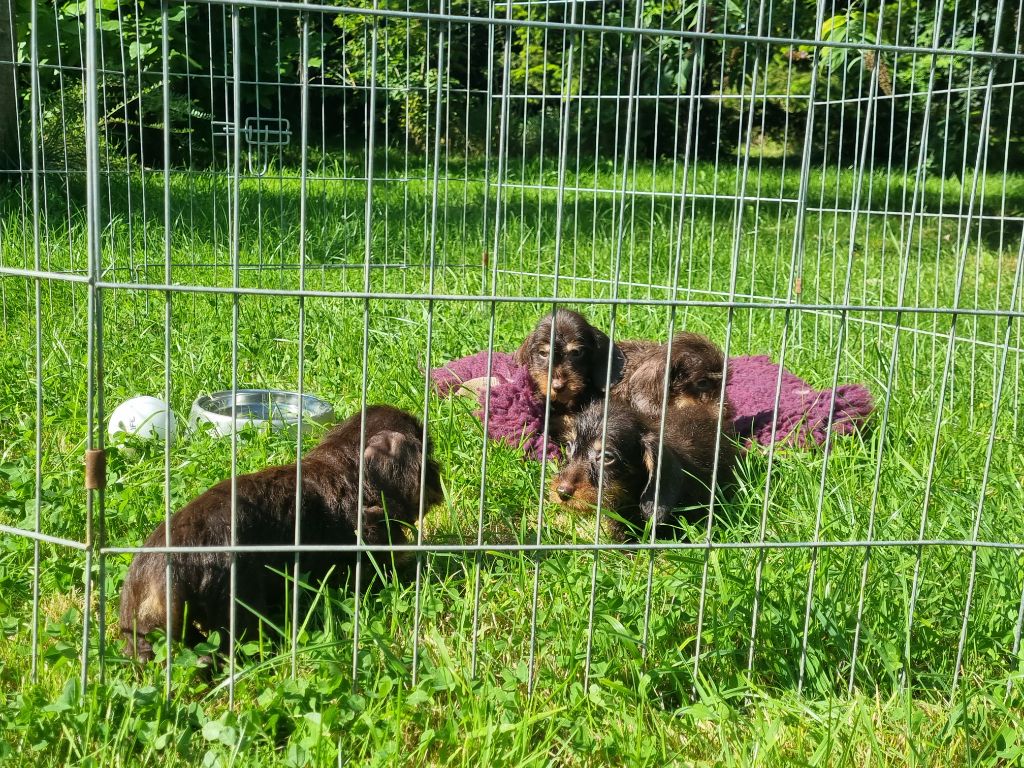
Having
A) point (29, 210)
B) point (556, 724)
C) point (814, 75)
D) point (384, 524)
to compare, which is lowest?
point (556, 724)

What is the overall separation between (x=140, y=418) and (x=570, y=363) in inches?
79.7

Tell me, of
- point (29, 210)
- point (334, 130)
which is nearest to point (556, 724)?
point (29, 210)

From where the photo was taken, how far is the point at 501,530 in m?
3.71

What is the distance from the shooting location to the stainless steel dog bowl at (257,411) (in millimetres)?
4121

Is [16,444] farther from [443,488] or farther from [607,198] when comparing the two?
[607,198]

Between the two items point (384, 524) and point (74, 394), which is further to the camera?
point (74, 394)

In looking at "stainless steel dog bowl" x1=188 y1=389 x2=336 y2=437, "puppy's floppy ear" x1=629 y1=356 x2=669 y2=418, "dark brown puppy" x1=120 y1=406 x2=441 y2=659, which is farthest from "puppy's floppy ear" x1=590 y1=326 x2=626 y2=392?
"dark brown puppy" x1=120 y1=406 x2=441 y2=659

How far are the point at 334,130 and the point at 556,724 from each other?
15074 millimetres

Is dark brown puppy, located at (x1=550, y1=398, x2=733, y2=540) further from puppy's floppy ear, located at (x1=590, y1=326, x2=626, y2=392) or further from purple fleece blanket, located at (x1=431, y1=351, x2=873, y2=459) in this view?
puppy's floppy ear, located at (x1=590, y1=326, x2=626, y2=392)

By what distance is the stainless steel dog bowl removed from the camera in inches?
162

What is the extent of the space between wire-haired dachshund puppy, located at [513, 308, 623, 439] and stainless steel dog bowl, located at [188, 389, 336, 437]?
110 cm

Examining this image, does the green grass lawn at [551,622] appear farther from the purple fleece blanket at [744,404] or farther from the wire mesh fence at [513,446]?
the purple fleece blanket at [744,404]

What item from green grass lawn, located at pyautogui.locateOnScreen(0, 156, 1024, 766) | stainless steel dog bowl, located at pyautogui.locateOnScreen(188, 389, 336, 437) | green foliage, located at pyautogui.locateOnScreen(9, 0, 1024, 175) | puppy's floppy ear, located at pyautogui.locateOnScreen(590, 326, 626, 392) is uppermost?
green foliage, located at pyautogui.locateOnScreen(9, 0, 1024, 175)

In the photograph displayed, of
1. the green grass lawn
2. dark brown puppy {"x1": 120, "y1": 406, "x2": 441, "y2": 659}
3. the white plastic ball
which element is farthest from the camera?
the white plastic ball
